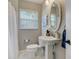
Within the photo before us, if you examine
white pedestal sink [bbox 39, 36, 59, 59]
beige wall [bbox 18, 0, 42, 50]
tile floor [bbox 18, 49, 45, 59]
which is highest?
beige wall [bbox 18, 0, 42, 50]

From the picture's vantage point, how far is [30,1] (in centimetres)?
289

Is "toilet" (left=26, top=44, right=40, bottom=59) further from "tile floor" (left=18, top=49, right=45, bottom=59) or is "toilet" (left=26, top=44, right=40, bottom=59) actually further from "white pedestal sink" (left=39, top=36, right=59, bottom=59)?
"white pedestal sink" (left=39, top=36, right=59, bottom=59)

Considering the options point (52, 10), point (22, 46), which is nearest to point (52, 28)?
point (52, 10)

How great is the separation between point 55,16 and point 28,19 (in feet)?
2.27

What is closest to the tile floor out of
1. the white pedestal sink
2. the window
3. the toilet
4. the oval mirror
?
the toilet

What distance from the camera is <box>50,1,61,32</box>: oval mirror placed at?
2684mm

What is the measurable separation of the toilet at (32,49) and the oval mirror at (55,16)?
64 cm

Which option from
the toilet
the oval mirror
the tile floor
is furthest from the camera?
the toilet

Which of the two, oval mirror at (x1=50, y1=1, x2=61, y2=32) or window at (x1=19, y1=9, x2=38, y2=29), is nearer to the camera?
oval mirror at (x1=50, y1=1, x2=61, y2=32)

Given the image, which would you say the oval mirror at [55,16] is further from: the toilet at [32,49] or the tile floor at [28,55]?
the tile floor at [28,55]

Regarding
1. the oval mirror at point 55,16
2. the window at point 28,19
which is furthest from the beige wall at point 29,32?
the oval mirror at point 55,16

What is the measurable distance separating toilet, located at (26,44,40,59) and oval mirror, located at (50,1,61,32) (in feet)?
2.10

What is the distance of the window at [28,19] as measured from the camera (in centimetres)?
293
